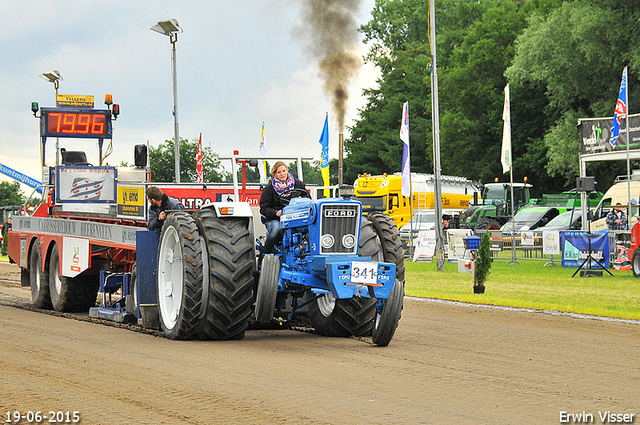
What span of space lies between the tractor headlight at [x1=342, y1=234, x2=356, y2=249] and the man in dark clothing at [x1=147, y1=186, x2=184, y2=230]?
2.91 metres

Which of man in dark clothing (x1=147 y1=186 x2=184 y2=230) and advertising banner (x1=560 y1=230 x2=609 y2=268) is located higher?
man in dark clothing (x1=147 y1=186 x2=184 y2=230)

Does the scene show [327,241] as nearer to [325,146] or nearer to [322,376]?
[322,376]

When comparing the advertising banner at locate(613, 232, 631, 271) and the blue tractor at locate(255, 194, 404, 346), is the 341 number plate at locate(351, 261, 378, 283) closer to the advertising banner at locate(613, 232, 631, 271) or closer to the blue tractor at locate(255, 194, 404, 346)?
the blue tractor at locate(255, 194, 404, 346)

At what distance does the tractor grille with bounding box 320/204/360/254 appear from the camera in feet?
32.7

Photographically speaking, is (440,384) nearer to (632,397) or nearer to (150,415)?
(632,397)

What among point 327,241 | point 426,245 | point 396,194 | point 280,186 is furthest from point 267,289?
point 396,194

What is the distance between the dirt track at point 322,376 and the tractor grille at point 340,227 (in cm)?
112

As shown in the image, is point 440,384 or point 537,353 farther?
point 537,353

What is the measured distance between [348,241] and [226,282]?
1465 millimetres

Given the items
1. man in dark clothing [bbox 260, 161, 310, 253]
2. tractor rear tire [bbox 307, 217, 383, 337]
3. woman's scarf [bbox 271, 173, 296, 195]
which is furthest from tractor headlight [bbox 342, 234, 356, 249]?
Result: woman's scarf [bbox 271, 173, 296, 195]

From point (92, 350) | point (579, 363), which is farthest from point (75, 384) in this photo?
point (579, 363)

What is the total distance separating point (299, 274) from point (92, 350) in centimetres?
242

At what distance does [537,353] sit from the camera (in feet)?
31.9

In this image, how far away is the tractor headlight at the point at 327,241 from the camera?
994 centimetres
